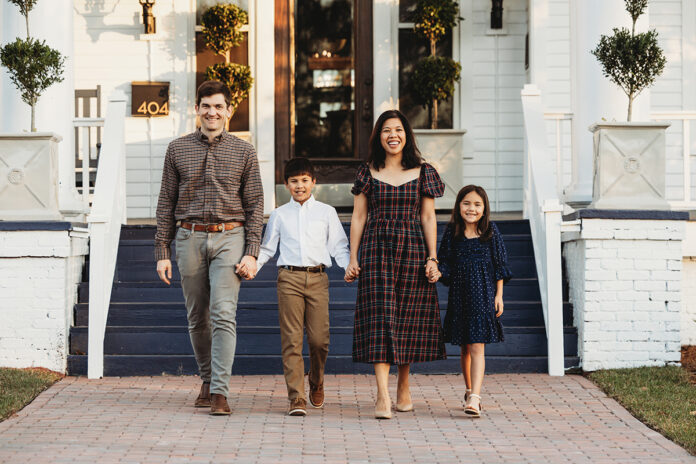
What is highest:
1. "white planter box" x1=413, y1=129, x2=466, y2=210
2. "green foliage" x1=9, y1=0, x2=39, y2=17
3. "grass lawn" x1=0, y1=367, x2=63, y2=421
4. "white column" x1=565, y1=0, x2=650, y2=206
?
"green foliage" x1=9, y1=0, x2=39, y2=17

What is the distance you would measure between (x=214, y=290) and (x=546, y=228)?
9.13 ft

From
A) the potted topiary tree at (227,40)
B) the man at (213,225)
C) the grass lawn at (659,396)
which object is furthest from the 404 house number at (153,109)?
the grass lawn at (659,396)

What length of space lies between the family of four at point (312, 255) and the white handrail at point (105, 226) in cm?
152

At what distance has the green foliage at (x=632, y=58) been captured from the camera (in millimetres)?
7531

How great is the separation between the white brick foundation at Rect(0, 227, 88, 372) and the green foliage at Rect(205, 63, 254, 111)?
12.4ft

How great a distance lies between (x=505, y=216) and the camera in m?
10.2

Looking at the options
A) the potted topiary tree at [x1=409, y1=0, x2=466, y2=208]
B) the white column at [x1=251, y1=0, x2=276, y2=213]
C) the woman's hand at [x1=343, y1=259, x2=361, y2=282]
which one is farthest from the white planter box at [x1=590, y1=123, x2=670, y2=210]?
the white column at [x1=251, y1=0, x2=276, y2=213]

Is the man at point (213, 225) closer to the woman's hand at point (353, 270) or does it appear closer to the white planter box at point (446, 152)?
the woman's hand at point (353, 270)

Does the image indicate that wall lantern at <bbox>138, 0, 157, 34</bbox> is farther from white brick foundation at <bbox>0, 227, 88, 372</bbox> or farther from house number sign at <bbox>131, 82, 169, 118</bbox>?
white brick foundation at <bbox>0, 227, 88, 372</bbox>

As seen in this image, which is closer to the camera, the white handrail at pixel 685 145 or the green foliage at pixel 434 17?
the white handrail at pixel 685 145

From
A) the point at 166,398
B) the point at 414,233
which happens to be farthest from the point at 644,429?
the point at 166,398

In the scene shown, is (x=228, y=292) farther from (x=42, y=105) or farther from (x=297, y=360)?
(x=42, y=105)

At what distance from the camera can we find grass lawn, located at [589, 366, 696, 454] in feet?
17.6

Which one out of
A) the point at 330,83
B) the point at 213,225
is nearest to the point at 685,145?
the point at 330,83
